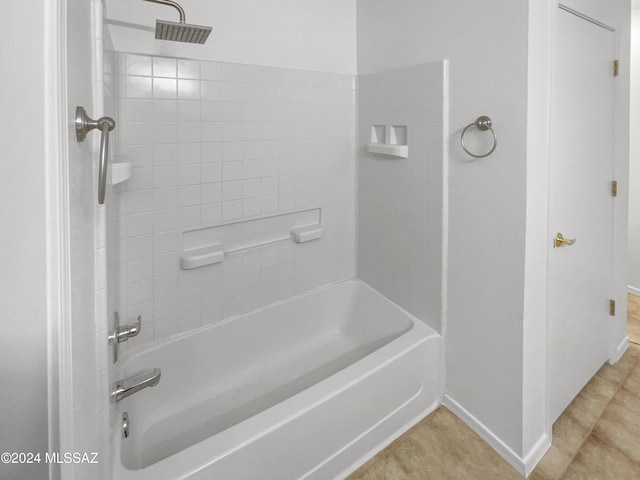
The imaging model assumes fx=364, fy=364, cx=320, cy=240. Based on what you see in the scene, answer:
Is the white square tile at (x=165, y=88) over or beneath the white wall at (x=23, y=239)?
over

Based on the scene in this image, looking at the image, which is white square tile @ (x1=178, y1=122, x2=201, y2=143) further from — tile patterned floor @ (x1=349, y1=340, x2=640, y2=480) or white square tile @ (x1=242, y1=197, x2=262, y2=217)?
tile patterned floor @ (x1=349, y1=340, x2=640, y2=480)

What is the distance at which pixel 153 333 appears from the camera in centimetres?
174

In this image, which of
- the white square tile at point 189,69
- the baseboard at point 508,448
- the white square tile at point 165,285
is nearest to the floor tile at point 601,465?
the baseboard at point 508,448

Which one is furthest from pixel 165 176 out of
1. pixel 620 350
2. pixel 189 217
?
pixel 620 350

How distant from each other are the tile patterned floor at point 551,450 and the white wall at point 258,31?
2.00m

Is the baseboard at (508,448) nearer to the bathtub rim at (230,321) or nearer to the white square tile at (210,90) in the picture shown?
the bathtub rim at (230,321)

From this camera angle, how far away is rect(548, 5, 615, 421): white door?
Answer: 1.52 metres

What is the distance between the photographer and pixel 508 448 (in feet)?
5.11

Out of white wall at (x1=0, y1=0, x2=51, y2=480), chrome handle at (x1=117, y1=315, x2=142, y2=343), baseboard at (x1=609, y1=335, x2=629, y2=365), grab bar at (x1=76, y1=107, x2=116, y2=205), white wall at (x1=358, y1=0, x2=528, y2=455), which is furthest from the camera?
baseboard at (x1=609, y1=335, x2=629, y2=365)

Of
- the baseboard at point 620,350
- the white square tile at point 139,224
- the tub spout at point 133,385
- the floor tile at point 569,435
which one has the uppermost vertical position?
the white square tile at point 139,224

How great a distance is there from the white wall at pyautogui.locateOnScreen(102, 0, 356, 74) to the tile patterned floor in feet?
6.56

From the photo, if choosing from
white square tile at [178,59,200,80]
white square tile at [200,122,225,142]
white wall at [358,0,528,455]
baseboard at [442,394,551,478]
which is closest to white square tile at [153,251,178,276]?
white square tile at [200,122,225,142]

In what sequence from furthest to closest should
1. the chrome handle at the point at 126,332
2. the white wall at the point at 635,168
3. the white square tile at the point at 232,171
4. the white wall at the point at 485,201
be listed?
the white wall at the point at 635,168, the white square tile at the point at 232,171, the white wall at the point at 485,201, the chrome handle at the point at 126,332

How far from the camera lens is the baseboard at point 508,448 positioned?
150cm
